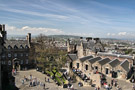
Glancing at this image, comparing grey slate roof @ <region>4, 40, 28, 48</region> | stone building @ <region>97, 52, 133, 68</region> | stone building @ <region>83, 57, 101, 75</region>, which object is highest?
grey slate roof @ <region>4, 40, 28, 48</region>

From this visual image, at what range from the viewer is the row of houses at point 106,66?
1179 inches

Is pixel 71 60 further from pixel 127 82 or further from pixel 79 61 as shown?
pixel 127 82

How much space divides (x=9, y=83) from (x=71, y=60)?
2606cm

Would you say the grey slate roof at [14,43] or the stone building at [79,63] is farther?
the grey slate roof at [14,43]

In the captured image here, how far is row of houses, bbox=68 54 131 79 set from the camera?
29.9 meters

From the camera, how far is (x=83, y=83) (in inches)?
1154

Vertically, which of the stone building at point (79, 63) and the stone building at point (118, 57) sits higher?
the stone building at point (118, 57)

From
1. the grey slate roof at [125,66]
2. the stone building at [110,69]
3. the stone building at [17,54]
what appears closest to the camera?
the grey slate roof at [125,66]

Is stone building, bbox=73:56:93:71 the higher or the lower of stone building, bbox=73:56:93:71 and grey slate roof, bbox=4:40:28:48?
the lower

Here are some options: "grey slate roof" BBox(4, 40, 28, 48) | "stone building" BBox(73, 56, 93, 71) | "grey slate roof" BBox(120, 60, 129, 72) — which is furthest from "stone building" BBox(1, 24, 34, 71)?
"grey slate roof" BBox(120, 60, 129, 72)

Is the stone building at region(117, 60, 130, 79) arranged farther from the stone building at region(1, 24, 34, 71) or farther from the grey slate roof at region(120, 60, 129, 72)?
the stone building at region(1, 24, 34, 71)

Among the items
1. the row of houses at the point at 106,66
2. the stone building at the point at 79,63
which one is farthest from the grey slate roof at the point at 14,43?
the stone building at the point at 79,63

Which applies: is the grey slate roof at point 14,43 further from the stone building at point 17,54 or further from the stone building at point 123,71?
the stone building at point 123,71

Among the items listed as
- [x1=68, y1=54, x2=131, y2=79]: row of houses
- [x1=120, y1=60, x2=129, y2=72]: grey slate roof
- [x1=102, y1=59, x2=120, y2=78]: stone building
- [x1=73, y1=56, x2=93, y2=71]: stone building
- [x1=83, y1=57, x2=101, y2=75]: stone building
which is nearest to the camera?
[x1=120, y1=60, x2=129, y2=72]: grey slate roof
